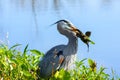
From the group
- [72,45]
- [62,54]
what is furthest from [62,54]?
[72,45]

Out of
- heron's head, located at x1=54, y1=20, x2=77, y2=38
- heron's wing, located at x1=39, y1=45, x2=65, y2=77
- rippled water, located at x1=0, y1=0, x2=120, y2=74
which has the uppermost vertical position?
heron's head, located at x1=54, y1=20, x2=77, y2=38

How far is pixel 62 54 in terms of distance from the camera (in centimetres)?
404

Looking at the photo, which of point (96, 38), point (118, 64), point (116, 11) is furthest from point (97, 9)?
point (118, 64)

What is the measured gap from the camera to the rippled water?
8.56 m

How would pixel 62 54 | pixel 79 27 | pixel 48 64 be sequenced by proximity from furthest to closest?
pixel 79 27 → pixel 62 54 → pixel 48 64

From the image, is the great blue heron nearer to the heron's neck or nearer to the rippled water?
the heron's neck

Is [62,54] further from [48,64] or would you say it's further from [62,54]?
[48,64]

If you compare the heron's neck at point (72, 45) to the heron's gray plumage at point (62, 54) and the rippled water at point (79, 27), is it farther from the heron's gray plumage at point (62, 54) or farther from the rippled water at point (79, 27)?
the rippled water at point (79, 27)

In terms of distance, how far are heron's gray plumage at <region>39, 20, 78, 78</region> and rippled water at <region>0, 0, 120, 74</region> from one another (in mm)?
2230

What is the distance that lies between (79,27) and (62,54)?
711cm

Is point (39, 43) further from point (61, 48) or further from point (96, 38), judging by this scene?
point (61, 48)

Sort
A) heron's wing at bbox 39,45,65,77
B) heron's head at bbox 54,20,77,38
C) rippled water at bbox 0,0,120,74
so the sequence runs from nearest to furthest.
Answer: heron's wing at bbox 39,45,65,77 < heron's head at bbox 54,20,77,38 < rippled water at bbox 0,0,120,74

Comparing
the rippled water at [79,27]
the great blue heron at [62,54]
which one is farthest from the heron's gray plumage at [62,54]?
the rippled water at [79,27]

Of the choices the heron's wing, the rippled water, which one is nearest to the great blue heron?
the heron's wing
